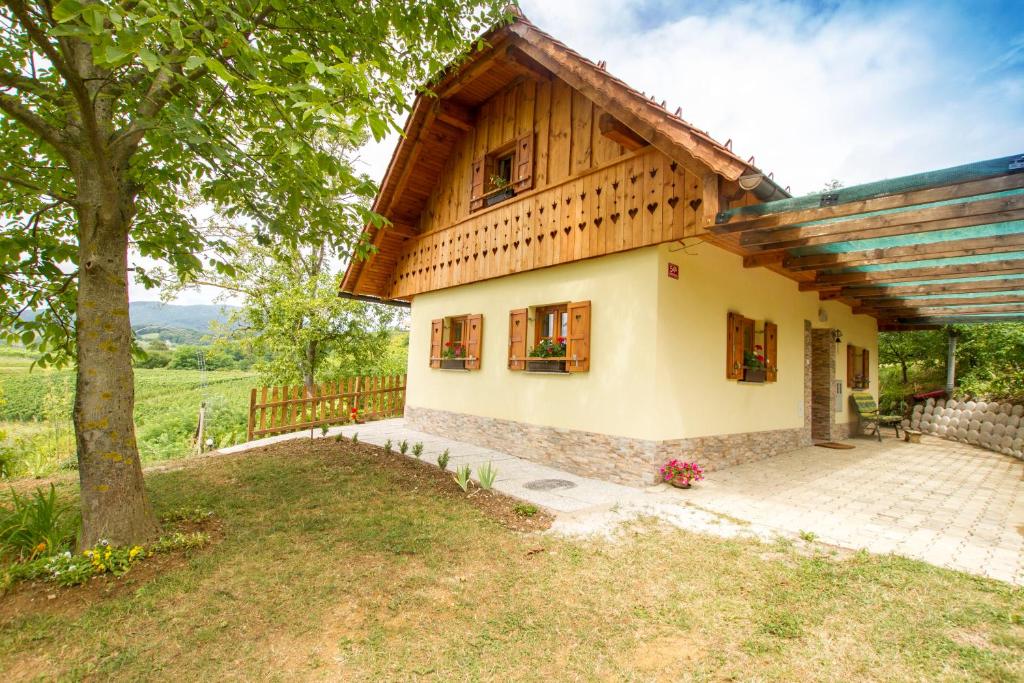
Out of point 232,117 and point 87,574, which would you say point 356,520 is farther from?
point 232,117

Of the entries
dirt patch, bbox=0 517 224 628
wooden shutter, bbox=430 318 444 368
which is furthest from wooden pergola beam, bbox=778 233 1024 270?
dirt patch, bbox=0 517 224 628

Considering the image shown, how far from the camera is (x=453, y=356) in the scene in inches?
376

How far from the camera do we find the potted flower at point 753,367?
23.8 ft

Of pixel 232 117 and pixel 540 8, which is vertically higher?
pixel 540 8

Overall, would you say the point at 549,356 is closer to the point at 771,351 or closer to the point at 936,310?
the point at 771,351

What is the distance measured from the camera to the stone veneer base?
598 cm

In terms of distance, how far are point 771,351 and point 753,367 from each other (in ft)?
3.22

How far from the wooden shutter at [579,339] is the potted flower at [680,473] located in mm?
1657

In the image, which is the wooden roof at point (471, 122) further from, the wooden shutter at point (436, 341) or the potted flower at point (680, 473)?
the potted flower at point (680, 473)

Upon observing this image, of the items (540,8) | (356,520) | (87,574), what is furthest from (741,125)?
(87,574)

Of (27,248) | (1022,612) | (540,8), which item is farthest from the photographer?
(540,8)

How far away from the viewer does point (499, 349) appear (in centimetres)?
840

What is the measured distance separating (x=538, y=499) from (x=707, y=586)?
2.27 meters

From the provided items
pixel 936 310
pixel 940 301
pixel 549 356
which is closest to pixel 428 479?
pixel 549 356
